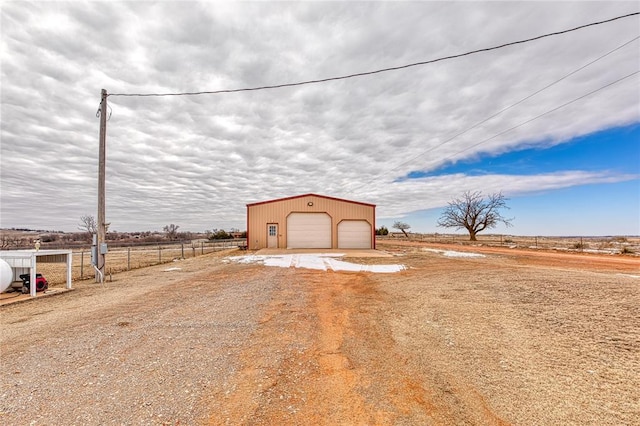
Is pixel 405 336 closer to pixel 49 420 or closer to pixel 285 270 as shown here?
pixel 49 420

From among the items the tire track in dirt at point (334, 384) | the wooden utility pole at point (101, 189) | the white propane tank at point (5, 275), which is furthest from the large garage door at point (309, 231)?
the tire track in dirt at point (334, 384)

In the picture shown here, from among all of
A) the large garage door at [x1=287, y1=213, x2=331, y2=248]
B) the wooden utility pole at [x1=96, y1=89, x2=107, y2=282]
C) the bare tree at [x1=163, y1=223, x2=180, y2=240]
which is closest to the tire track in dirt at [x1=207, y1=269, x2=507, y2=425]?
the wooden utility pole at [x1=96, y1=89, x2=107, y2=282]

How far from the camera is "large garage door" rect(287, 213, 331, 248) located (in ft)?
86.0

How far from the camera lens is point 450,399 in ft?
11.6

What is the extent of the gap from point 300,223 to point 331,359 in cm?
2177

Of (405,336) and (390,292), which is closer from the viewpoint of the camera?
(405,336)

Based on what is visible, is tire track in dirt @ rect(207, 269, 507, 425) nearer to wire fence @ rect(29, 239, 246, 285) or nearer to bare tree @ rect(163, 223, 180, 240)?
wire fence @ rect(29, 239, 246, 285)

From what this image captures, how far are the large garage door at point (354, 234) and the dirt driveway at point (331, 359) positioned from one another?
17.7 metres

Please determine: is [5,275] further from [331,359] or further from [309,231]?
[309,231]

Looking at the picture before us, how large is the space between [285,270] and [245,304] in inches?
248

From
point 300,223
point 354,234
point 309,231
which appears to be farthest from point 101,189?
point 354,234

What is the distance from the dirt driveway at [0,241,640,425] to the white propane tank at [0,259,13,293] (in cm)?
165

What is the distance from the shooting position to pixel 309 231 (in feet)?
85.9

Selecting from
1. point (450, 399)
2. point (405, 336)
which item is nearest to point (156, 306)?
point (405, 336)
